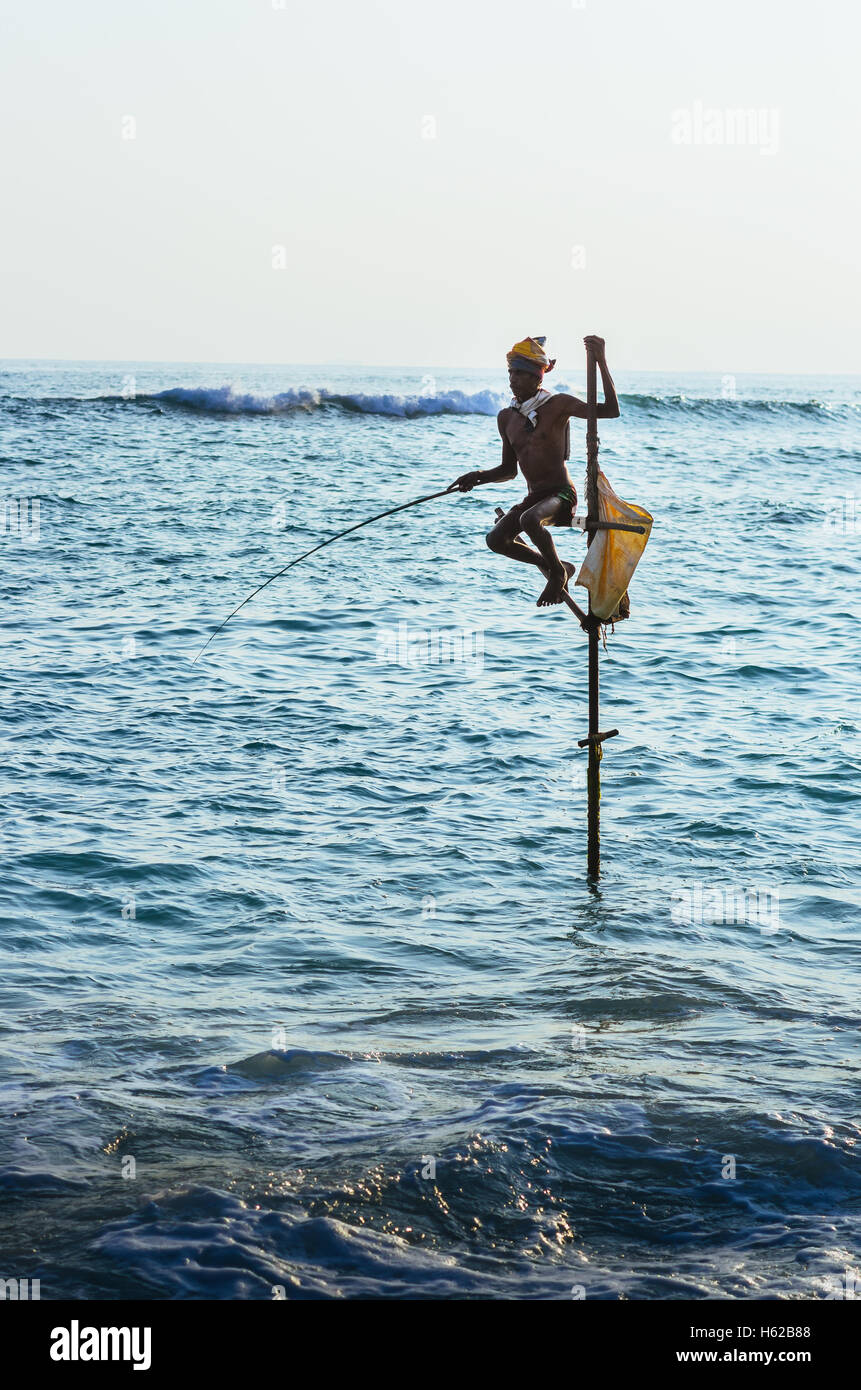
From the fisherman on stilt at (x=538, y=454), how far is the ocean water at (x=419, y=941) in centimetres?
319

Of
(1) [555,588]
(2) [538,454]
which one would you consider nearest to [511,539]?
(1) [555,588]

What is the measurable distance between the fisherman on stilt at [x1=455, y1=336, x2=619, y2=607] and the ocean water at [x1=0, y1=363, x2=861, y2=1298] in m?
3.19

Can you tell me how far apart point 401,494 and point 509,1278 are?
108 ft

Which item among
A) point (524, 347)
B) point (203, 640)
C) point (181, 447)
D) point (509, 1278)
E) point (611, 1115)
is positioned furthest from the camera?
point (181, 447)

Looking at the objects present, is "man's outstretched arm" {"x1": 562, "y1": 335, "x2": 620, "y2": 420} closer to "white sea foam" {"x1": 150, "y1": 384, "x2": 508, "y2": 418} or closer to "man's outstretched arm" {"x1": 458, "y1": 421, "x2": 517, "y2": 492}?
"man's outstretched arm" {"x1": 458, "y1": 421, "x2": 517, "y2": 492}

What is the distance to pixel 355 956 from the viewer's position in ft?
35.8

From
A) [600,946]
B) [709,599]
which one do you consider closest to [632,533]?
[600,946]

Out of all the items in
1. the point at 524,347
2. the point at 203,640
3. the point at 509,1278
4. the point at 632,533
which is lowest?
the point at 509,1278

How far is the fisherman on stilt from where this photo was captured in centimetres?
960

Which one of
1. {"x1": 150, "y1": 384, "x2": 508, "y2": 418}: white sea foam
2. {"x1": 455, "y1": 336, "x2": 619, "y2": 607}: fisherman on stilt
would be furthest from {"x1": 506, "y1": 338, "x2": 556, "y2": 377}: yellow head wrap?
{"x1": 150, "y1": 384, "x2": 508, "y2": 418}: white sea foam

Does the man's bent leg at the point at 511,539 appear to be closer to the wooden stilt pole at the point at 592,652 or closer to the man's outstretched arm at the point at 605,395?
the wooden stilt pole at the point at 592,652

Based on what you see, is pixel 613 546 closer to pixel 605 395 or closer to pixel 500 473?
pixel 500 473

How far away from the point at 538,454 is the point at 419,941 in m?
4.01
